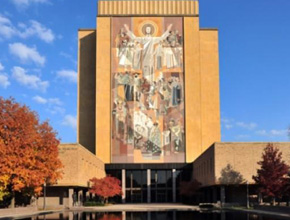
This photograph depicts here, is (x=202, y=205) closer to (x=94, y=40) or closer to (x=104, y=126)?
(x=104, y=126)

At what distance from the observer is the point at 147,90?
95.2m

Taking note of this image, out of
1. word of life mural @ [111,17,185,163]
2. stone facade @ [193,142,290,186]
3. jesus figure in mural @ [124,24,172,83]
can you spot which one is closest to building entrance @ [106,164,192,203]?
word of life mural @ [111,17,185,163]

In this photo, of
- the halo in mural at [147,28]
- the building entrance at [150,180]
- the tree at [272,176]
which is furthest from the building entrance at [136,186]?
the tree at [272,176]

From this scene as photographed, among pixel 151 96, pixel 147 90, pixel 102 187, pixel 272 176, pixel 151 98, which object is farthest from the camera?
pixel 147 90

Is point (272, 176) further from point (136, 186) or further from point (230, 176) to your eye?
point (136, 186)

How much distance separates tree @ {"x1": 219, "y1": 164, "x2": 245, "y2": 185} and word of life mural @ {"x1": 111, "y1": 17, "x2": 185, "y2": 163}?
30.4 meters

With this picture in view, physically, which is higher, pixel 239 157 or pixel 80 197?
pixel 239 157

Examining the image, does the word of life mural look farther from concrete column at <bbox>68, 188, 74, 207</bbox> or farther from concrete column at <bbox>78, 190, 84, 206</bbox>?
concrete column at <bbox>68, 188, 74, 207</bbox>

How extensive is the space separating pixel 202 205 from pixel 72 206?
20.0 m

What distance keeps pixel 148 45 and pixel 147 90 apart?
9.98m

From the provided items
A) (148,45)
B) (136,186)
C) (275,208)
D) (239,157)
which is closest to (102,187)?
(136,186)

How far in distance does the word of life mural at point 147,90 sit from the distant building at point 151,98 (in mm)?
207

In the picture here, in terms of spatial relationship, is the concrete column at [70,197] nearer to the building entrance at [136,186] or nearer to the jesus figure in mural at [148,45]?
the building entrance at [136,186]

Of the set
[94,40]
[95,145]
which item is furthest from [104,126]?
[94,40]
